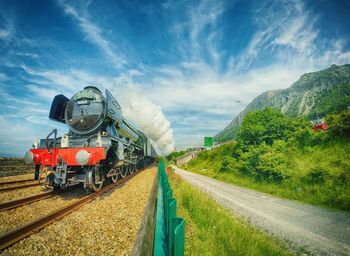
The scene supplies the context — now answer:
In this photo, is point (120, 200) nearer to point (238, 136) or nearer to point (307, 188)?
point (307, 188)

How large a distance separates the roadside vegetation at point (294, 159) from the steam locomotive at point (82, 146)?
959 cm

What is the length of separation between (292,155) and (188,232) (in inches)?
513

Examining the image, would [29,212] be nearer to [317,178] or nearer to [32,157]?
[32,157]

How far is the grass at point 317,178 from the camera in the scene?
992 centimetres

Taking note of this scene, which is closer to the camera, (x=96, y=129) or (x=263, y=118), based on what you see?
(x=96, y=129)

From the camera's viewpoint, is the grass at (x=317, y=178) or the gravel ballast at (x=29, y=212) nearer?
the gravel ballast at (x=29, y=212)

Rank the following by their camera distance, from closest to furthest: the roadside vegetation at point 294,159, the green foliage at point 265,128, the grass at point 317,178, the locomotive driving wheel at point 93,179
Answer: the locomotive driving wheel at point 93,179 < the grass at point 317,178 < the roadside vegetation at point 294,159 < the green foliage at point 265,128

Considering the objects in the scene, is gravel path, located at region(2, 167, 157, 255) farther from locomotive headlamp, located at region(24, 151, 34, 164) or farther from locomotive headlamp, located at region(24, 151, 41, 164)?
locomotive headlamp, located at region(24, 151, 34, 164)

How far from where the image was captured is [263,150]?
54.3ft

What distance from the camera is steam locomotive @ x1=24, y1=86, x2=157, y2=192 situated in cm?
793

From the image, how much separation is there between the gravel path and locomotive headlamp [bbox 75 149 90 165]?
1658mm

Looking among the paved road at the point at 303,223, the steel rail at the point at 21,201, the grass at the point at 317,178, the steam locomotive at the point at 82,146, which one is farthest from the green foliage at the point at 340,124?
the steel rail at the point at 21,201

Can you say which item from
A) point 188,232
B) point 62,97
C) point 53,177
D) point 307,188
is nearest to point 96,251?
point 188,232

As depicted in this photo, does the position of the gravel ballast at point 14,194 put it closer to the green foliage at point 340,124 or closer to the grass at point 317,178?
the grass at point 317,178
